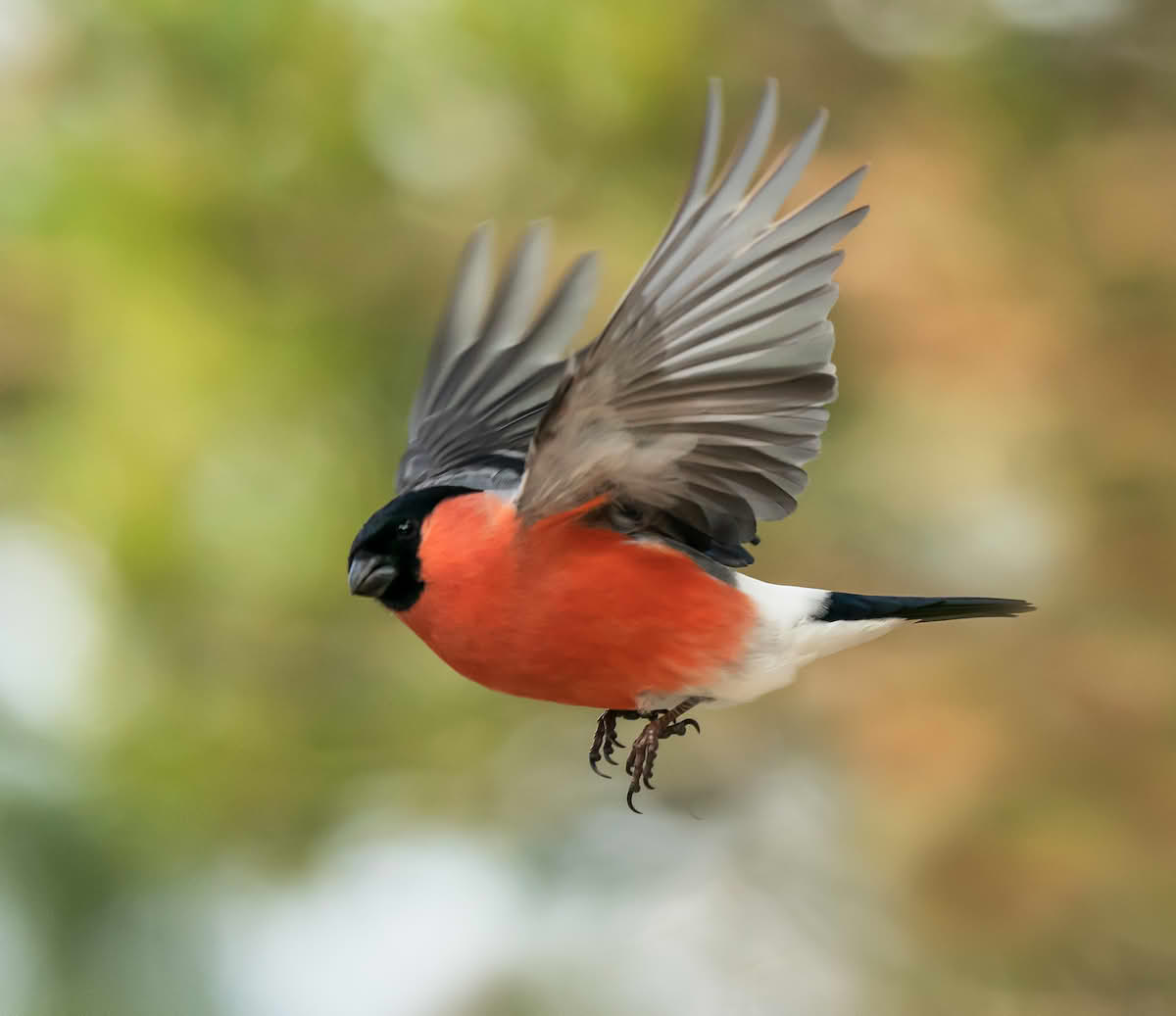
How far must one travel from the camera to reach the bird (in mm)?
1139

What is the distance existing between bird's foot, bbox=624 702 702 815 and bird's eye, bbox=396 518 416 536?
10.0 inches

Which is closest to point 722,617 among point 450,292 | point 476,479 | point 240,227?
point 476,479

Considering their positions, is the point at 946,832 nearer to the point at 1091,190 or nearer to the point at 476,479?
the point at 1091,190

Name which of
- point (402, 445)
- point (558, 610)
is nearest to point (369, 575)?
point (558, 610)

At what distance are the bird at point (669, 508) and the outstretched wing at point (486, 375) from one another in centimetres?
24

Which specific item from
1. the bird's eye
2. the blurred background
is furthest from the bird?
the blurred background

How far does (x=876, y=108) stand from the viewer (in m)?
3.55

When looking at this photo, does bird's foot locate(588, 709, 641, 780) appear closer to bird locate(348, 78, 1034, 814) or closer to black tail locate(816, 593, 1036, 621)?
bird locate(348, 78, 1034, 814)

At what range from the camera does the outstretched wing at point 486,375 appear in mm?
1727

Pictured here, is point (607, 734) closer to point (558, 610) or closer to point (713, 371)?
point (558, 610)

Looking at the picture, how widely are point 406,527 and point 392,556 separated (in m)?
0.03

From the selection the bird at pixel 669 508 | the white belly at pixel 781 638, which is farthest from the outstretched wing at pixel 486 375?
the white belly at pixel 781 638

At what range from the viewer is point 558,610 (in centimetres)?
129

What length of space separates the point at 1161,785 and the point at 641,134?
69.0 inches
